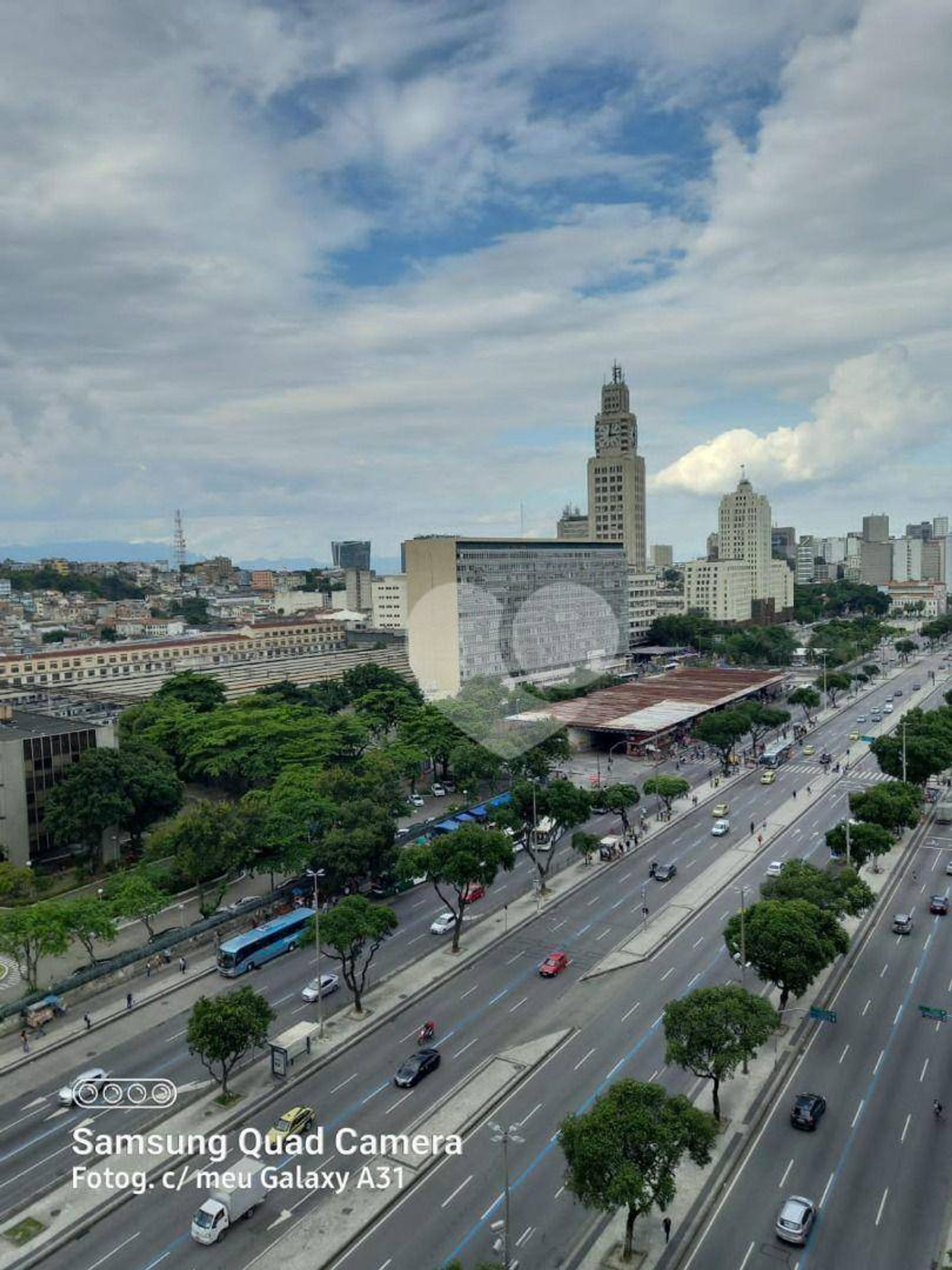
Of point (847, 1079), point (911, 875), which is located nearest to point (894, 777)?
point (911, 875)

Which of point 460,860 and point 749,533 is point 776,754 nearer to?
point 460,860

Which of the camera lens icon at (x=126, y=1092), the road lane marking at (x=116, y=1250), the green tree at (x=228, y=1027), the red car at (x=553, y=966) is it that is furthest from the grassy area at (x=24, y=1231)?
the red car at (x=553, y=966)

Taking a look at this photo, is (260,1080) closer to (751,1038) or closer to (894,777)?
(751,1038)

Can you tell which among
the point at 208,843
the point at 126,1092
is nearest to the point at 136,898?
the point at 208,843

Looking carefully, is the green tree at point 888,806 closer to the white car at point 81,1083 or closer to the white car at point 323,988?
the white car at point 323,988

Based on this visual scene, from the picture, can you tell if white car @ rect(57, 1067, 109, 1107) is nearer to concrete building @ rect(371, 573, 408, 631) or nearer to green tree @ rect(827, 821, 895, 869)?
green tree @ rect(827, 821, 895, 869)
